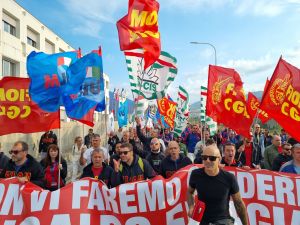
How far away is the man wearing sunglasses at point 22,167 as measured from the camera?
5.43 m

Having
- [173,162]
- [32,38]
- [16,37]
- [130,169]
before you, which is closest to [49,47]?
[32,38]

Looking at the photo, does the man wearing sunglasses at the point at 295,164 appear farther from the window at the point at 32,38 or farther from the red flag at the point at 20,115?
the window at the point at 32,38

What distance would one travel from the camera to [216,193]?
3727 millimetres

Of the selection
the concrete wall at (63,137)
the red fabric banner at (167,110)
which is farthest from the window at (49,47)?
the red fabric banner at (167,110)

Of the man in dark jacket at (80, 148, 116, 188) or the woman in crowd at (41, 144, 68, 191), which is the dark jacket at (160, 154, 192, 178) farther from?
the woman in crowd at (41, 144, 68, 191)

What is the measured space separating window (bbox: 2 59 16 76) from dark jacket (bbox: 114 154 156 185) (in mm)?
22300

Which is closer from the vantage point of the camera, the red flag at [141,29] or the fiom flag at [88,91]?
the fiom flag at [88,91]

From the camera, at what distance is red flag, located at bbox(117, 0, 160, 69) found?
7410mm

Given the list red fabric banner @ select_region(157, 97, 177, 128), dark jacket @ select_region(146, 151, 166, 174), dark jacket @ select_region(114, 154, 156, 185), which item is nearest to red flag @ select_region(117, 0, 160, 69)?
dark jacket @ select_region(146, 151, 166, 174)

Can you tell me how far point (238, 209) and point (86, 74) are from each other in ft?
13.3

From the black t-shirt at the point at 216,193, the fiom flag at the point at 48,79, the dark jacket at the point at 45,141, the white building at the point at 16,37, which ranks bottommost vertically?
the black t-shirt at the point at 216,193

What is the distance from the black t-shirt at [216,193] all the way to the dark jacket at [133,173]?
166 cm

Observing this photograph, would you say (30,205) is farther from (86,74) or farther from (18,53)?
(18,53)

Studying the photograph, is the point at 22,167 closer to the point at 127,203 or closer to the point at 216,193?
the point at 127,203
